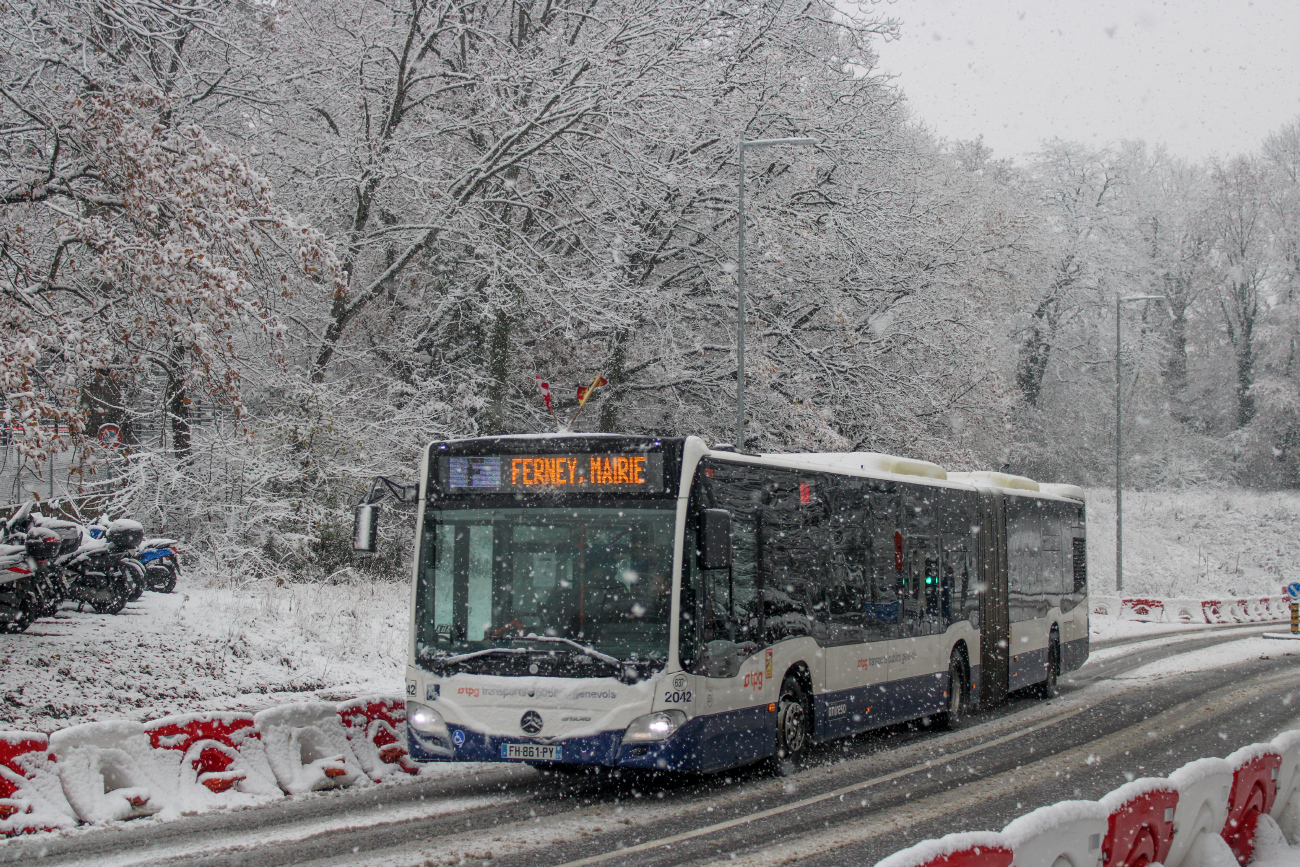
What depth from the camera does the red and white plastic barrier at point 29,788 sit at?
7.97m

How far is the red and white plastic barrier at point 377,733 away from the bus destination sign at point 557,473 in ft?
6.82

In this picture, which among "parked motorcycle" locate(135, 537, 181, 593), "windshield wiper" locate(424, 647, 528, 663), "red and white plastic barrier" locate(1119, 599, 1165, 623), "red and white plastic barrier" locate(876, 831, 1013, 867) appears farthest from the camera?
"red and white plastic barrier" locate(1119, 599, 1165, 623)

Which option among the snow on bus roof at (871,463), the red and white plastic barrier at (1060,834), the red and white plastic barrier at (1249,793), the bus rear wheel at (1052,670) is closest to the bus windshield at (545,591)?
the snow on bus roof at (871,463)

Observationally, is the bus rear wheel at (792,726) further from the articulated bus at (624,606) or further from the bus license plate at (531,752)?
the bus license plate at (531,752)

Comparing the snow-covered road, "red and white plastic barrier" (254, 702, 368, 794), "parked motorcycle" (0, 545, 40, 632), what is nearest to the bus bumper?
the snow-covered road

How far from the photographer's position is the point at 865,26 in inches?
1074

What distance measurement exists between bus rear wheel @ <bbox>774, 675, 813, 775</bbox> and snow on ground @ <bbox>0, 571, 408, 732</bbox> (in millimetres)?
4781

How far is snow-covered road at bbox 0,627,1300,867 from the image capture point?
7.54 m

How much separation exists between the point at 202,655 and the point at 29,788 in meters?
6.71

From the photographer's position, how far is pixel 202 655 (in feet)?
48.4

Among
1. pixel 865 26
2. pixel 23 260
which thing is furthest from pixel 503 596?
pixel 865 26

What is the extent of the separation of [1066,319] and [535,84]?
137 feet

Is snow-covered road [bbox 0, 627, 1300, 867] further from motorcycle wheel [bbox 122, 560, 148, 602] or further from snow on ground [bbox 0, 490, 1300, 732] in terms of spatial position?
motorcycle wheel [bbox 122, 560, 148, 602]

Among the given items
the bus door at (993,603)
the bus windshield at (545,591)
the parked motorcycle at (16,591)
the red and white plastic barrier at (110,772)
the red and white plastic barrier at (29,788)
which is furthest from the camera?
the bus door at (993,603)
